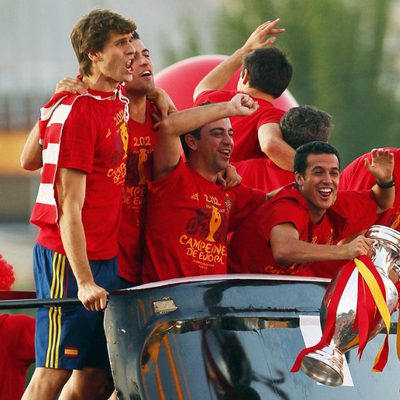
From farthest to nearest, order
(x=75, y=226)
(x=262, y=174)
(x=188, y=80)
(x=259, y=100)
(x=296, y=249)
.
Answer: (x=188, y=80)
(x=259, y=100)
(x=262, y=174)
(x=296, y=249)
(x=75, y=226)

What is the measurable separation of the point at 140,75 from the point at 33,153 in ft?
1.83

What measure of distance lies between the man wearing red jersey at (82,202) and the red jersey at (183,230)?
234 millimetres

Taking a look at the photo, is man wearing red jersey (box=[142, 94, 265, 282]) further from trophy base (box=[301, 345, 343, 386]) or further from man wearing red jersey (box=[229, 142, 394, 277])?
trophy base (box=[301, 345, 343, 386])

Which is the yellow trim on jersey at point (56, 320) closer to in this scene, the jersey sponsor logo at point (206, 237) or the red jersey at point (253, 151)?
the jersey sponsor logo at point (206, 237)

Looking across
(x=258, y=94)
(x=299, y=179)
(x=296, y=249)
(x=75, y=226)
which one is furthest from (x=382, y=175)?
(x=75, y=226)

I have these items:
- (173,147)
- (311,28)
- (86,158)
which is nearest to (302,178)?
(173,147)

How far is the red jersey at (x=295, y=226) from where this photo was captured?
685cm

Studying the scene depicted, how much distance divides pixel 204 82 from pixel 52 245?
83.8 inches

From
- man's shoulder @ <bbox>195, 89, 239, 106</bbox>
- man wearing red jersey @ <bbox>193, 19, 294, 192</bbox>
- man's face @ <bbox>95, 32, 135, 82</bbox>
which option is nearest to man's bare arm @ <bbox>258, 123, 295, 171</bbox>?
man wearing red jersey @ <bbox>193, 19, 294, 192</bbox>

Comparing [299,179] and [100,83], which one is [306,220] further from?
[100,83]

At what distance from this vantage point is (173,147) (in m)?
6.68

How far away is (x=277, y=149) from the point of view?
294 inches

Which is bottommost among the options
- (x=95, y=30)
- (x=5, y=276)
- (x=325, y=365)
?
(x=5, y=276)

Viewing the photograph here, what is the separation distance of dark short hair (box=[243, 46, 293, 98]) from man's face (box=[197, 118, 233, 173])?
3.64 ft
